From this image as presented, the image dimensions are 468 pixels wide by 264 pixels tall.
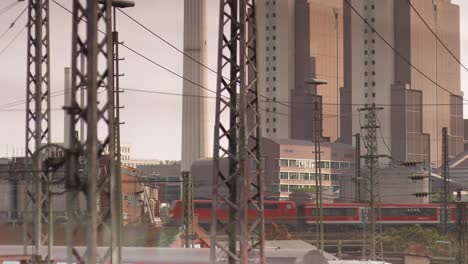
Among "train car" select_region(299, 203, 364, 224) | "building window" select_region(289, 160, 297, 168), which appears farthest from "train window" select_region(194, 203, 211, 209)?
"building window" select_region(289, 160, 297, 168)

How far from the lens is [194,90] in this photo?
634 feet

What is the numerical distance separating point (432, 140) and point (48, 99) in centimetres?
16150

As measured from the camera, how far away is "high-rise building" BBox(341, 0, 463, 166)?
182 m

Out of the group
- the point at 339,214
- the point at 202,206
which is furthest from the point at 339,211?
the point at 202,206

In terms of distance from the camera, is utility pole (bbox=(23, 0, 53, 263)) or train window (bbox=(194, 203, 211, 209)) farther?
train window (bbox=(194, 203, 211, 209))

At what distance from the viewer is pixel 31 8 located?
1234 inches

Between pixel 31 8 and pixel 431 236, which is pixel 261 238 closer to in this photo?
pixel 31 8

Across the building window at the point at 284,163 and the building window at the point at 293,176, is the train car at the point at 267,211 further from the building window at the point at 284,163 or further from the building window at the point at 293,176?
the building window at the point at 293,176

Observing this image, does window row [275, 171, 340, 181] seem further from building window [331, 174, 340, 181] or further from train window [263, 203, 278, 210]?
train window [263, 203, 278, 210]

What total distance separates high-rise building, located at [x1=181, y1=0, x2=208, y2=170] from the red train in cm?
8836

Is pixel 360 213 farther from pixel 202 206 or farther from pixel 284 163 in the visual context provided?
pixel 284 163

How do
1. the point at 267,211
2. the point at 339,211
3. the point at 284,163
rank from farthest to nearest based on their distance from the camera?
1. the point at 284,163
2. the point at 267,211
3. the point at 339,211

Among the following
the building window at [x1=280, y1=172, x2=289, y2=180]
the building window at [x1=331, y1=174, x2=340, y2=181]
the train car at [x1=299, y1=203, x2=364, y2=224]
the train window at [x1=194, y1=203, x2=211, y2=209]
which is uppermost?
the building window at [x1=280, y1=172, x2=289, y2=180]

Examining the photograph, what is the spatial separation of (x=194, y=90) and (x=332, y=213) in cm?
10007
